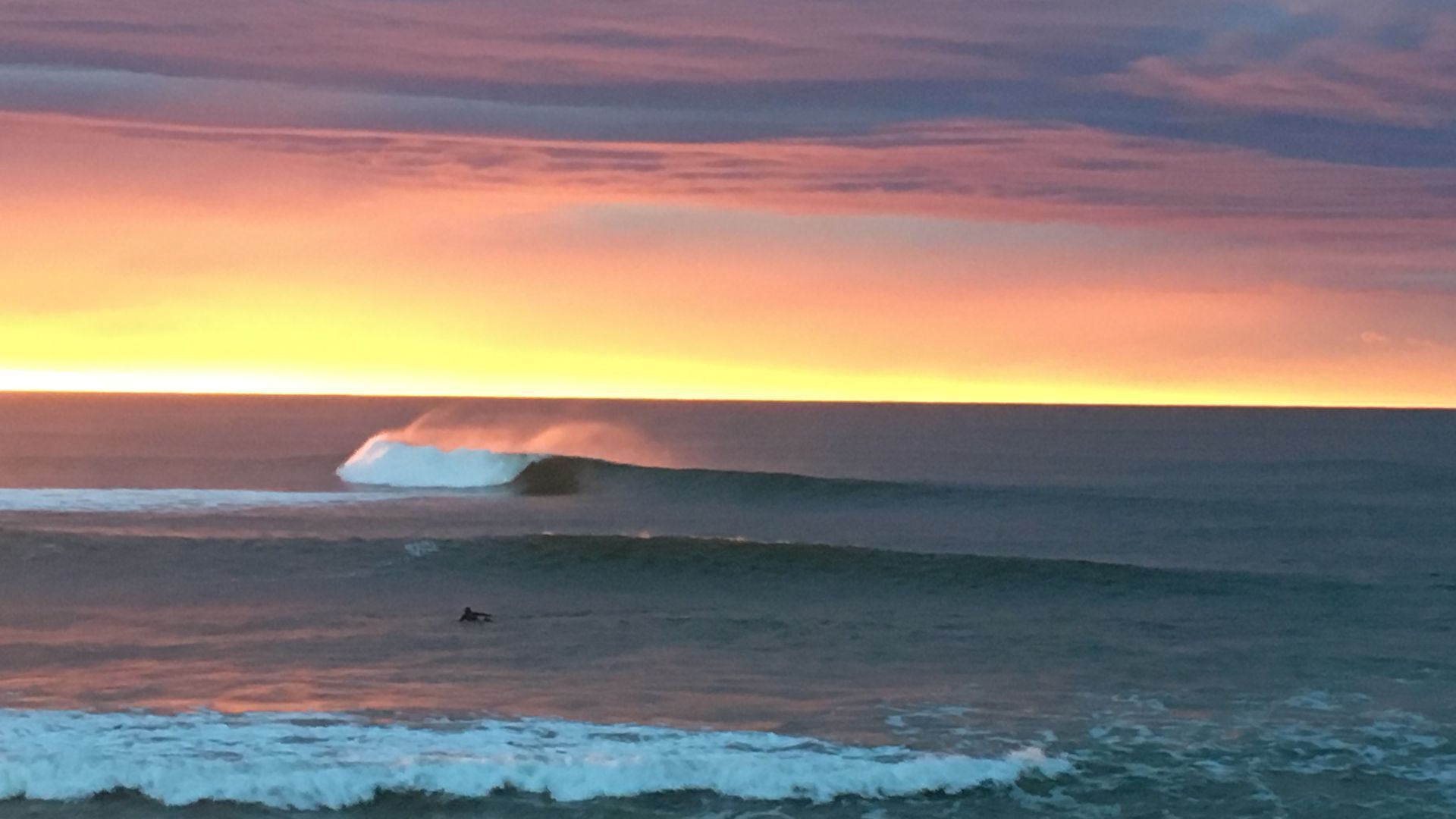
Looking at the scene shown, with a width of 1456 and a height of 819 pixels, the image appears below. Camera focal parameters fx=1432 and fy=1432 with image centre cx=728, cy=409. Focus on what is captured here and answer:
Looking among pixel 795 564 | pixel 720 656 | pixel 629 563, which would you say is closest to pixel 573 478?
pixel 629 563

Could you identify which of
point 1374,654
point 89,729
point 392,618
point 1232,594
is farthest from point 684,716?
point 1232,594

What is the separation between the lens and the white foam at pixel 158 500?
123 ft

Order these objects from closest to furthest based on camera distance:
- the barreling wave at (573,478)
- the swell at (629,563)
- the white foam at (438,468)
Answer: the swell at (629,563), the barreling wave at (573,478), the white foam at (438,468)

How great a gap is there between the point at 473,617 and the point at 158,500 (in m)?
22.2

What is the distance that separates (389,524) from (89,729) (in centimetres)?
2068

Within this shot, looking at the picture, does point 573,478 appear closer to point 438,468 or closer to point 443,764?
point 438,468

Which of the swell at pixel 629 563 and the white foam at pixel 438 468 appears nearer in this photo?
the swell at pixel 629 563

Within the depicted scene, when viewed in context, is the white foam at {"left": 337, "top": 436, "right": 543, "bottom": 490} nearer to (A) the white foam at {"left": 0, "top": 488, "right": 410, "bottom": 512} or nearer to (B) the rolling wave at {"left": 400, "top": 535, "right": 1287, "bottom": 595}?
(A) the white foam at {"left": 0, "top": 488, "right": 410, "bottom": 512}

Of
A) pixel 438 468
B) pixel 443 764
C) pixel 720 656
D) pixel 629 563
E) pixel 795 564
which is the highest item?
pixel 438 468

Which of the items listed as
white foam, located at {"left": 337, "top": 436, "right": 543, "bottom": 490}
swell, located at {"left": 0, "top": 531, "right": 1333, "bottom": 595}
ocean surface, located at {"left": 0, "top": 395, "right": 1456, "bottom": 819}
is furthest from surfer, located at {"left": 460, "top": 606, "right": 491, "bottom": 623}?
white foam, located at {"left": 337, "top": 436, "right": 543, "bottom": 490}

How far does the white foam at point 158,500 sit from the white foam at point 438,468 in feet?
14.4

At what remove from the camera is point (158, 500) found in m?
40.0

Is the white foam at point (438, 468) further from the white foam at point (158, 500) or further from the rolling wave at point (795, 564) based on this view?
the rolling wave at point (795, 564)

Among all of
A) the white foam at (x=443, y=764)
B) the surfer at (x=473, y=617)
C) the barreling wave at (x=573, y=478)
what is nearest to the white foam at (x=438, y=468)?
the barreling wave at (x=573, y=478)
